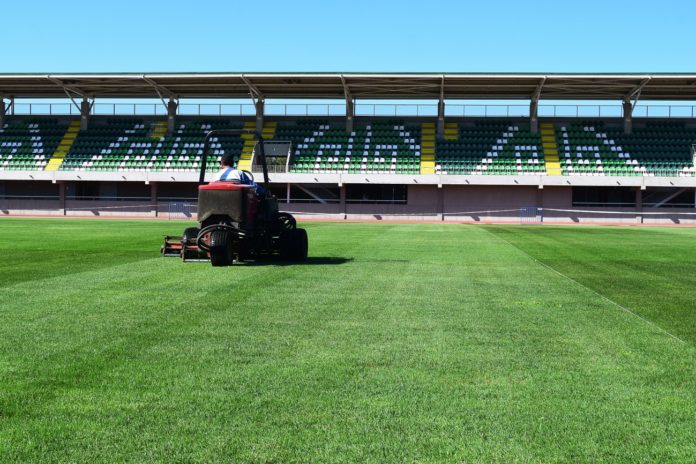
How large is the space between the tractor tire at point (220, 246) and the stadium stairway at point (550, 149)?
42061 millimetres

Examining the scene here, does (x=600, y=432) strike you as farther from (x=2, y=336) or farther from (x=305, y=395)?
(x=2, y=336)

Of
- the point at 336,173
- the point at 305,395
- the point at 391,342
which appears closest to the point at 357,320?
the point at 391,342

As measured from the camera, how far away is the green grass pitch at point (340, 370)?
14.0 ft

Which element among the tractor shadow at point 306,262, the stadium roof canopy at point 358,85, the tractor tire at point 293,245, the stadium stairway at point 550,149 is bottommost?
the tractor shadow at point 306,262

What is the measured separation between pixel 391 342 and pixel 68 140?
56519 millimetres

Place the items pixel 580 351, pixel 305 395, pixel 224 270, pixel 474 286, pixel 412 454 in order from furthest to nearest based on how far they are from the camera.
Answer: pixel 224 270 → pixel 474 286 → pixel 580 351 → pixel 305 395 → pixel 412 454

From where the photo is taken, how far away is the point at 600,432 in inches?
180

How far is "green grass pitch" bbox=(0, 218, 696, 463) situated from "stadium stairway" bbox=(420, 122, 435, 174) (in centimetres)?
4211

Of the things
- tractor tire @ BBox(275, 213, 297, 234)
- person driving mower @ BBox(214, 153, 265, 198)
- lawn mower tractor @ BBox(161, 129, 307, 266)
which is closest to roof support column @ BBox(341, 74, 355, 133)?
tractor tire @ BBox(275, 213, 297, 234)

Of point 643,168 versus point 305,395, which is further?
point 643,168

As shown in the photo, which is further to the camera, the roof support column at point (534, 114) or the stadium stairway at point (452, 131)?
the stadium stairway at point (452, 131)

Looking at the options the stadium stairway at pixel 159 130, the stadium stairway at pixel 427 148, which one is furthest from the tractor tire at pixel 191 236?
the stadium stairway at pixel 159 130

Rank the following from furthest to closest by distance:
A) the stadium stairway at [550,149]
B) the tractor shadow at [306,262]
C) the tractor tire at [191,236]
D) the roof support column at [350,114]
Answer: the roof support column at [350,114]
the stadium stairway at [550,149]
the tractor shadow at [306,262]
the tractor tire at [191,236]

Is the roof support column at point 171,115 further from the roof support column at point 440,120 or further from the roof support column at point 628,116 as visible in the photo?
the roof support column at point 628,116
